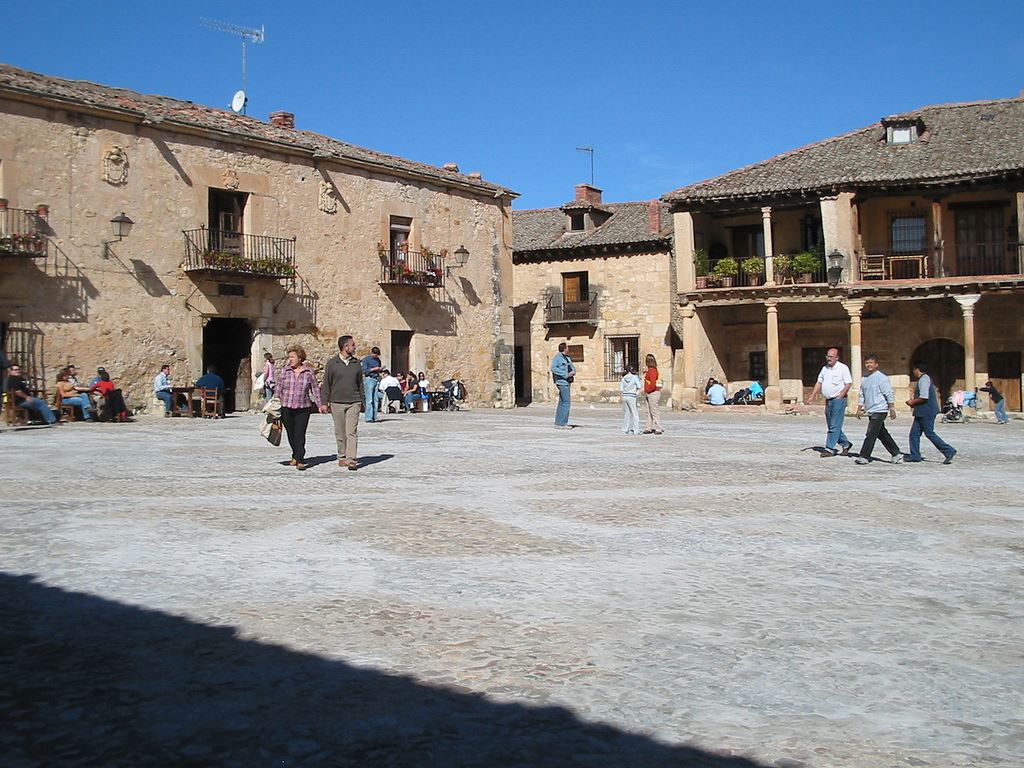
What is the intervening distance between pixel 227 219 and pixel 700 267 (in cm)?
1402

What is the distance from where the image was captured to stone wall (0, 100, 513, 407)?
19000 mm

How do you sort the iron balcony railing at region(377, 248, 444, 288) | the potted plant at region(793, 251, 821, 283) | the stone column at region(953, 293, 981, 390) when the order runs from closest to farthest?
the iron balcony railing at region(377, 248, 444, 288) < the stone column at region(953, 293, 981, 390) < the potted plant at region(793, 251, 821, 283)

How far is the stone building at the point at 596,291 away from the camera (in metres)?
34.9

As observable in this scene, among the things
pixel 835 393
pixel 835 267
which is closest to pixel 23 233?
pixel 835 393

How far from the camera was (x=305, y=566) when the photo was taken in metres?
5.76

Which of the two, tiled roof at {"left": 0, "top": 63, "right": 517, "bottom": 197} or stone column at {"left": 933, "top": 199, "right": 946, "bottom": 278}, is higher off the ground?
tiled roof at {"left": 0, "top": 63, "right": 517, "bottom": 197}

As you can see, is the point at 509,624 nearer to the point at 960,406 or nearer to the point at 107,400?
the point at 107,400

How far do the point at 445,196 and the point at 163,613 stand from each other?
23418mm

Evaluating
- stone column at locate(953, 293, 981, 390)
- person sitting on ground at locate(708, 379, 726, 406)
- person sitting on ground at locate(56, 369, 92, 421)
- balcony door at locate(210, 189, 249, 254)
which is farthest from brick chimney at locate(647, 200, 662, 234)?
person sitting on ground at locate(56, 369, 92, 421)

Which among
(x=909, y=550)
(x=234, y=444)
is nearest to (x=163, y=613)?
(x=909, y=550)

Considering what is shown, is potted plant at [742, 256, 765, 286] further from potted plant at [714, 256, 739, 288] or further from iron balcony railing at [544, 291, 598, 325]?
iron balcony railing at [544, 291, 598, 325]

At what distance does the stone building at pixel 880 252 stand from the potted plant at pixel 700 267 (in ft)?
0.14

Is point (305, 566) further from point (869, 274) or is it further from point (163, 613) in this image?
point (869, 274)

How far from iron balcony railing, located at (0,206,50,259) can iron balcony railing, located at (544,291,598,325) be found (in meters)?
20.5
